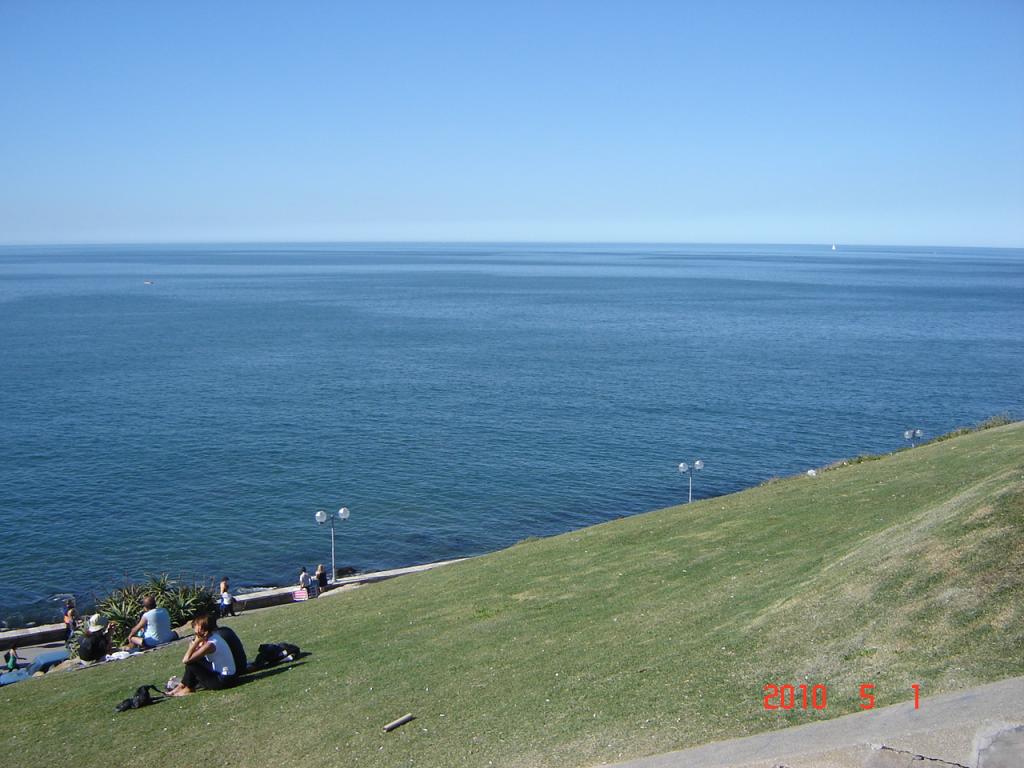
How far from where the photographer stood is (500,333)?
10544 centimetres

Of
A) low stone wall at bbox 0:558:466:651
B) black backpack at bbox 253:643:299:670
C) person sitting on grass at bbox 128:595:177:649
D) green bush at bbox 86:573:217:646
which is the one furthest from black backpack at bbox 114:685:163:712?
low stone wall at bbox 0:558:466:651

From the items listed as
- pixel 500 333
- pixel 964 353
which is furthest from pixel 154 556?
pixel 964 353

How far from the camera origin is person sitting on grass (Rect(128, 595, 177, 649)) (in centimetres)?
1819

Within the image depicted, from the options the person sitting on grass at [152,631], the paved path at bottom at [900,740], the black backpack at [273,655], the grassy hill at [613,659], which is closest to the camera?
the paved path at bottom at [900,740]

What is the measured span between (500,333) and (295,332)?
2460 centimetres

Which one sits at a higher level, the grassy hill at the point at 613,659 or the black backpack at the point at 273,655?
the grassy hill at the point at 613,659

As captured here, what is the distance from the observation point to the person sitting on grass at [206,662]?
13.0 metres

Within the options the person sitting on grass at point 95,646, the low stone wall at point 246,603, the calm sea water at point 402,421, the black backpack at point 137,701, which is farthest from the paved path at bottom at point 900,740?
the calm sea water at point 402,421

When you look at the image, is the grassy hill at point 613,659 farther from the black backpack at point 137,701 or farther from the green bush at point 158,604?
the green bush at point 158,604

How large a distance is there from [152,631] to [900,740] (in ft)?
49.7
